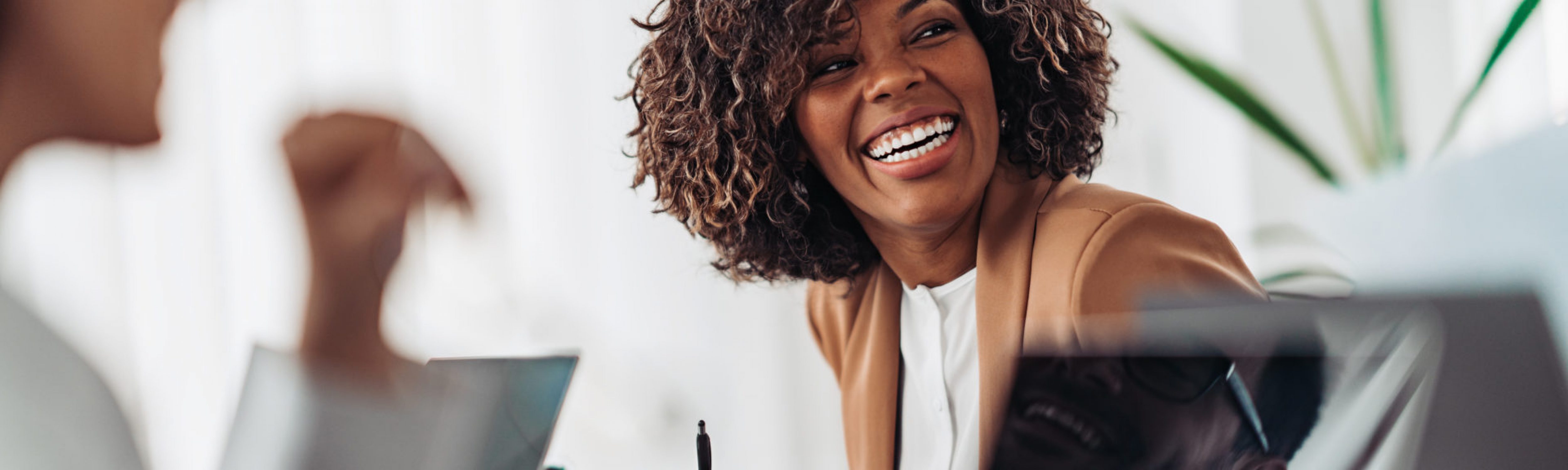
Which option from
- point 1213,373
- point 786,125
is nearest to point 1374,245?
point 1213,373

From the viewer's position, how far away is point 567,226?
1.87 metres

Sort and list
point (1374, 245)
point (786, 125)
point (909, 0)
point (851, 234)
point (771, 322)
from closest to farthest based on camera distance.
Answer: point (1374, 245)
point (909, 0)
point (786, 125)
point (851, 234)
point (771, 322)

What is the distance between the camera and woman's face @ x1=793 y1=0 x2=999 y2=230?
33.4 inches

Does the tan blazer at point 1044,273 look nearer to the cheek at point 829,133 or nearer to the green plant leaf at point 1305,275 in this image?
the cheek at point 829,133

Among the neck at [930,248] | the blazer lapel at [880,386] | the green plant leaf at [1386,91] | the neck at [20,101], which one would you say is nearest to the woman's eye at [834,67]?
the neck at [930,248]

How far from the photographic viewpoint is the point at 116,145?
4.69 ft

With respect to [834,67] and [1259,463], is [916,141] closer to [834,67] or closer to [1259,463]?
[834,67]

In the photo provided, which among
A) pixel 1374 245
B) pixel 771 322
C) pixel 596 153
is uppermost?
pixel 1374 245

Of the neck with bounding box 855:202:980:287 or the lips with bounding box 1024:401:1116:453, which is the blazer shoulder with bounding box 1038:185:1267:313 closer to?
the neck with bounding box 855:202:980:287

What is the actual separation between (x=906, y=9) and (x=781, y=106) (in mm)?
148

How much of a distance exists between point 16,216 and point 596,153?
902 millimetres

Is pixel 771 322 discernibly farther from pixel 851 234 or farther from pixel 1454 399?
pixel 1454 399

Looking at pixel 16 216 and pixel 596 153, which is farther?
pixel 596 153

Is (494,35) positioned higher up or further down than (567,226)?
higher up
